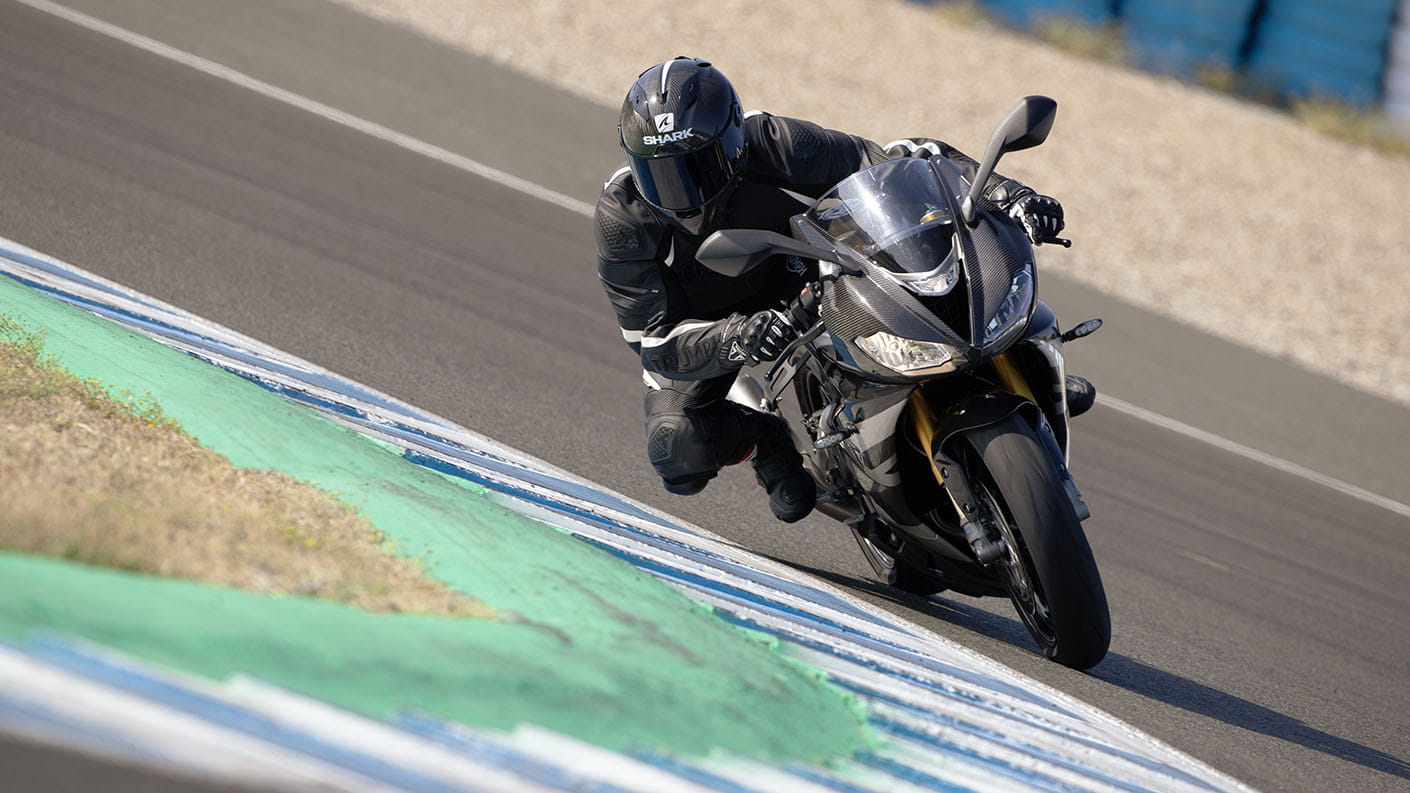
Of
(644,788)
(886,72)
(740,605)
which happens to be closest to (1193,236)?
(886,72)

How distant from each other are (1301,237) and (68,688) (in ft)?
43.6

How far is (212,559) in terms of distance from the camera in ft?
10.4

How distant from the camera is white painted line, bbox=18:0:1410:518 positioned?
353 inches

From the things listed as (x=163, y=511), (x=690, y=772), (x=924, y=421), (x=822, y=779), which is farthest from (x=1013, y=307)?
(x=163, y=511)

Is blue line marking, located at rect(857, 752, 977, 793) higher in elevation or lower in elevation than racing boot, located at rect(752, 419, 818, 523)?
higher

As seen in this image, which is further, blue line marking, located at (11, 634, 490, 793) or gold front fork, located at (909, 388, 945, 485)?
gold front fork, located at (909, 388, 945, 485)

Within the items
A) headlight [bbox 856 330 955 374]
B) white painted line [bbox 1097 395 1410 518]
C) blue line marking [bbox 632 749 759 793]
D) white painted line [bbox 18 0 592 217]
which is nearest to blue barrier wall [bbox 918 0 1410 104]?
white painted line [bbox 1097 395 1410 518]

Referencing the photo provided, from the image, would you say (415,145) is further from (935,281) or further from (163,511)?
(163,511)

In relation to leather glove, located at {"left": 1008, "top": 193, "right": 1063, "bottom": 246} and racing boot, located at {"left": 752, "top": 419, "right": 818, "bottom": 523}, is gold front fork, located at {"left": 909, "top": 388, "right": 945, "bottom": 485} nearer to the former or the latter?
leather glove, located at {"left": 1008, "top": 193, "right": 1063, "bottom": 246}

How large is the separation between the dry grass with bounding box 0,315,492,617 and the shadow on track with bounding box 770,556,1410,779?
229cm

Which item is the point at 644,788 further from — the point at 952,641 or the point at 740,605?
the point at 952,641

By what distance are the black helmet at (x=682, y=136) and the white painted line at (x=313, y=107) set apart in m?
5.75

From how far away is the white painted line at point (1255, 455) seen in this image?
8.68m

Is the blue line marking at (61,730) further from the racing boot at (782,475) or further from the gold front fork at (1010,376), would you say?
the racing boot at (782,475)
